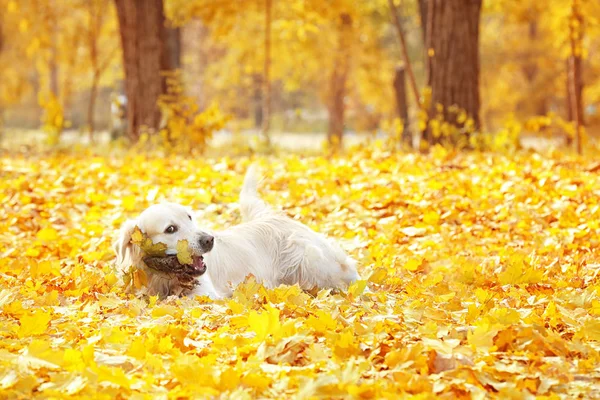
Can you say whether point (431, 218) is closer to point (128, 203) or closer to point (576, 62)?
point (128, 203)

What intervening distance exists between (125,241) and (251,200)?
1404mm

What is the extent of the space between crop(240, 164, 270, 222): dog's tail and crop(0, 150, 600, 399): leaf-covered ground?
812 mm

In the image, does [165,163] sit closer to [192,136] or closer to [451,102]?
[192,136]

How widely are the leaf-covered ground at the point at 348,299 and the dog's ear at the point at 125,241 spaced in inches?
6.8

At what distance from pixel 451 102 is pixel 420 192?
3.77m

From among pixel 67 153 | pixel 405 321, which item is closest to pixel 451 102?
pixel 67 153

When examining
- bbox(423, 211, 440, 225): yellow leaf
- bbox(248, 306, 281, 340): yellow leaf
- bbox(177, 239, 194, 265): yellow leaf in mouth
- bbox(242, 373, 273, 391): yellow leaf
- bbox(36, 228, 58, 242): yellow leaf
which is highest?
bbox(177, 239, 194, 265): yellow leaf in mouth

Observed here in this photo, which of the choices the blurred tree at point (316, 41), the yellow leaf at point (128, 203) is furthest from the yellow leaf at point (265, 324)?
the blurred tree at point (316, 41)

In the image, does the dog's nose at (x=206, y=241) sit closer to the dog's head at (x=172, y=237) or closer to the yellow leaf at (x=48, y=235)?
the dog's head at (x=172, y=237)

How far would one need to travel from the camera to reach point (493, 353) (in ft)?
11.1

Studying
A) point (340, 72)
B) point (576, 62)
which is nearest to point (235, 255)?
point (576, 62)

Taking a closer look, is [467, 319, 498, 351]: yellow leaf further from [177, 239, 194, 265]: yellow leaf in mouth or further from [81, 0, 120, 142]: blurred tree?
[81, 0, 120, 142]: blurred tree

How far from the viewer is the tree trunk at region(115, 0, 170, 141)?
1291 centimetres

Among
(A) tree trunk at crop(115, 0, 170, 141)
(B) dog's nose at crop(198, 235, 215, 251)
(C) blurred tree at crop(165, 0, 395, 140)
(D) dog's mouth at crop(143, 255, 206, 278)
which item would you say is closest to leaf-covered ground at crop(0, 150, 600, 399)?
(D) dog's mouth at crop(143, 255, 206, 278)
